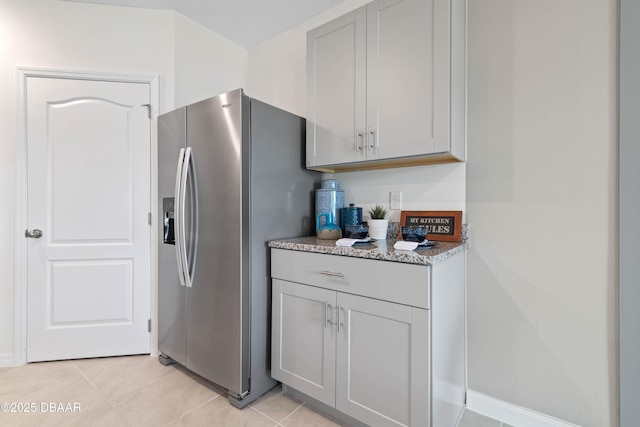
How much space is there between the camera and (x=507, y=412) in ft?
5.32

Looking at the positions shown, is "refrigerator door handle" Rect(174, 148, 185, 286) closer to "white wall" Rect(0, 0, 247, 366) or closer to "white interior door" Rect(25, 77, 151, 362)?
"white interior door" Rect(25, 77, 151, 362)

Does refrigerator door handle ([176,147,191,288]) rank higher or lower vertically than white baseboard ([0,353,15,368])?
higher

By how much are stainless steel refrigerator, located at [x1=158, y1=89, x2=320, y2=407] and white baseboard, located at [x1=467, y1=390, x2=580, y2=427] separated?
1.17 m

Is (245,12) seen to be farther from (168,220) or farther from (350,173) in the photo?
(168,220)

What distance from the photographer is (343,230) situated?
6.67 feet

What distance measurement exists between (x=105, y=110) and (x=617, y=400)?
11.5 feet

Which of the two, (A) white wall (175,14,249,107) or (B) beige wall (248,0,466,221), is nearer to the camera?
(B) beige wall (248,0,466,221)

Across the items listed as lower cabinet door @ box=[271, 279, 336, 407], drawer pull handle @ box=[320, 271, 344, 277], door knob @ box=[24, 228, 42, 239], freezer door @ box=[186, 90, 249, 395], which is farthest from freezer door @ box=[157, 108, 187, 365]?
drawer pull handle @ box=[320, 271, 344, 277]

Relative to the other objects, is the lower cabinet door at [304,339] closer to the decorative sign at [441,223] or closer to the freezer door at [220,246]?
the freezer door at [220,246]

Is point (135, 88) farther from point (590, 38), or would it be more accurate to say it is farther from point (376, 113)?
point (590, 38)

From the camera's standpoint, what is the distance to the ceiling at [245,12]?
229cm

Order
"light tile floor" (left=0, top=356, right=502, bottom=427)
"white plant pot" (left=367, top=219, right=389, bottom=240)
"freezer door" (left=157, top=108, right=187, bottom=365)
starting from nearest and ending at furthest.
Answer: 1. "light tile floor" (left=0, top=356, right=502, bottom=427)
2. "white plant pot" (left=367, top=219, right=389, bottom=240)
3. "freezer door" (left=157, top=108, right=187, bottom=365)

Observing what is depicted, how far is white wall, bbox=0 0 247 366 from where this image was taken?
2.19 m

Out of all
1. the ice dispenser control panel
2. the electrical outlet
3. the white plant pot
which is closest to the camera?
the white plant pot
